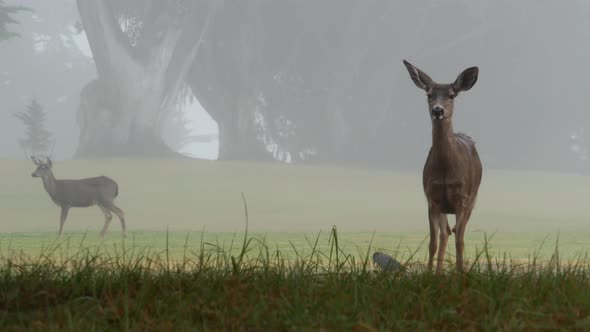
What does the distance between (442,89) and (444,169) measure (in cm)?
72

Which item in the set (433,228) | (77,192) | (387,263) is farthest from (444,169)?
(77,192)

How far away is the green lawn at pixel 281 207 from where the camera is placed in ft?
73.9

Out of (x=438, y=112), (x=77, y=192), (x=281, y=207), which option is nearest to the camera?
(x=438, y=112)

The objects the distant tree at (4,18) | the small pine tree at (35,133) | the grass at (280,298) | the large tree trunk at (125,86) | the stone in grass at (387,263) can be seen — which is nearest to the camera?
the grass at (280,298)

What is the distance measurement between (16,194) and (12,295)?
31262 millimetres

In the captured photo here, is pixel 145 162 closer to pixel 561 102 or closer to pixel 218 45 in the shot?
pixel 218 45

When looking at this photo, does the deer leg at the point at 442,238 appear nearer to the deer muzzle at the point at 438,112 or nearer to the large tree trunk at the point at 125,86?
the deer muzzle at the point at 438,112

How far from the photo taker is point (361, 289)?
565cm

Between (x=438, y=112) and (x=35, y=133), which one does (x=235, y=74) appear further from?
(x=438, y=112)

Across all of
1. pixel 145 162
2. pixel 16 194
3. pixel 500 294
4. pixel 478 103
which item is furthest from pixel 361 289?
pixel 478 103

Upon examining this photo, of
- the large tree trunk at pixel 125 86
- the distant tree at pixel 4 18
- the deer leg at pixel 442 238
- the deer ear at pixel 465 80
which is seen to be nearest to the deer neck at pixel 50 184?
the deer leg at pixel 442 238

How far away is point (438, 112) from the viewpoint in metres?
7.21

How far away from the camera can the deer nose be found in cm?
719

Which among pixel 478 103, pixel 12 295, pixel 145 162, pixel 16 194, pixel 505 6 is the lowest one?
pixel 12 295
